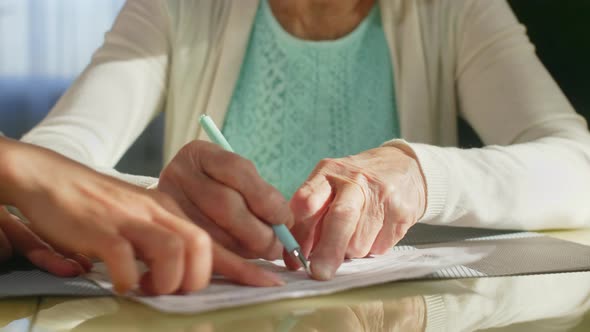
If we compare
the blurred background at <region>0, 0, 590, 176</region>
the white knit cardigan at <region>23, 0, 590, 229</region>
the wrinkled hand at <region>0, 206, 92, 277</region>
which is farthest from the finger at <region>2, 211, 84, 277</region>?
the blurred background at <region>0, 0, 590, 176</region>

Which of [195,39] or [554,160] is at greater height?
[195,39]

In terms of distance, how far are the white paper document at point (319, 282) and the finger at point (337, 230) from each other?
12 mm

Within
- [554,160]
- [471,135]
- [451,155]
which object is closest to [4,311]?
[451,155]

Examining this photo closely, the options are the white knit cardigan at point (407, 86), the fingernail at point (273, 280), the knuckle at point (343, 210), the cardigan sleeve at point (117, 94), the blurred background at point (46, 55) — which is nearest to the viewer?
the fingernail at point (273, 280)

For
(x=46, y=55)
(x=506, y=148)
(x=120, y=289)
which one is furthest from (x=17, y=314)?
(x=46, y=55)

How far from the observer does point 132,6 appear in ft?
4.86

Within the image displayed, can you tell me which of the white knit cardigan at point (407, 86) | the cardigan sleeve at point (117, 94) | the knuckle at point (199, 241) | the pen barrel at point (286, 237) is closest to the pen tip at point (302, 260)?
the pen barrel at point (286, 237)

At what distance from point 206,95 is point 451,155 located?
0.68 meters

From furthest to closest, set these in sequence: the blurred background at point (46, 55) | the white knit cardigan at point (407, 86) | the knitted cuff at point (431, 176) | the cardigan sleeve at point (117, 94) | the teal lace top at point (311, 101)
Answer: the blurred background at point (46, 55) < the teal lace top at point (311, 101) < the cardigan sleeve at point (117, 94) < the white knit cardigan at point (407, 86) < the knitted cuff at point (431, 176)

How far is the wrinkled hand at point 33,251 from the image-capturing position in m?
0.66

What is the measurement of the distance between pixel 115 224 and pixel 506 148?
63cm

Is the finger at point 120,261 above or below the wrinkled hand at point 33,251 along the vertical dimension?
above

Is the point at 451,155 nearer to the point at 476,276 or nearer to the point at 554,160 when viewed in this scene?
the point at 554,160

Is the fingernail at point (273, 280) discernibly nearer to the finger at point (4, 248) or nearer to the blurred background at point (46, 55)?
Result: the finger at point (4, 248)
